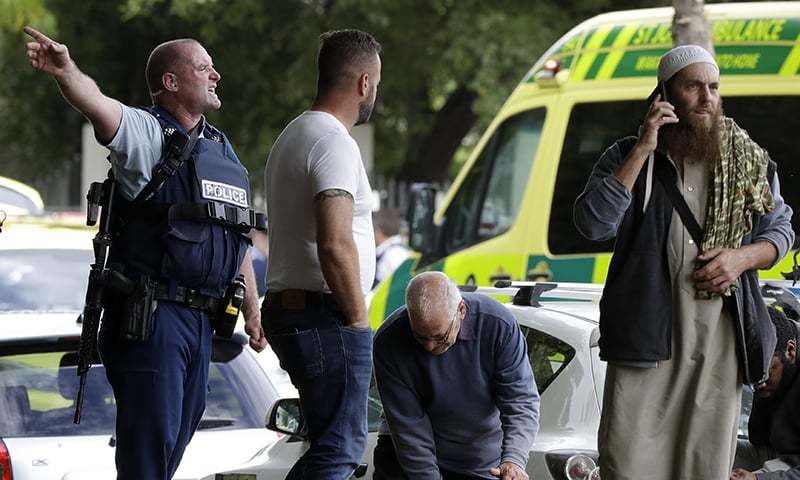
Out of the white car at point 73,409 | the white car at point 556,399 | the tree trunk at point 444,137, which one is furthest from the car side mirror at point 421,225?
the tree trunk at point 444,137

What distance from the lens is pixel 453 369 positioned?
5312 mm

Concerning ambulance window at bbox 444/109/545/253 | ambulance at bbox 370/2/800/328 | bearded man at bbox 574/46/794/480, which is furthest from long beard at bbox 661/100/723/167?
ambulance window at bbox 444/109/545/253

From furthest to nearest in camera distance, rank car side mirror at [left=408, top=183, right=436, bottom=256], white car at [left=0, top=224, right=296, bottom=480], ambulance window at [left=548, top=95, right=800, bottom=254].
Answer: car side mirror at [left=408, top=183, right=436, bottom=256], ambulance window at [left=548, top=95, right=800, bottom=254], white car at [left=0, top=224, right=296, bottom=480]

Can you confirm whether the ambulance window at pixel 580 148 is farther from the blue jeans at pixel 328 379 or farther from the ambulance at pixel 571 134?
the blue jeans at pixel 328 379

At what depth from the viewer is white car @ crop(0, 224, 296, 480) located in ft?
19.6

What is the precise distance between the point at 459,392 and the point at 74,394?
174cm

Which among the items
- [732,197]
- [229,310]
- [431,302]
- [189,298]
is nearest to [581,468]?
[431,302]

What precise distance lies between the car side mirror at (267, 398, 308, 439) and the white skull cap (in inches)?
74.1

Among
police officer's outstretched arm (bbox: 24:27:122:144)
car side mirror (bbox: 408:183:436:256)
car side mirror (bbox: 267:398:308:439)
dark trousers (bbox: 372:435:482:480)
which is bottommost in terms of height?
dark trousers (bbox: 372:435:482:480)

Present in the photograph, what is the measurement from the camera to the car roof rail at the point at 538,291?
6.14m

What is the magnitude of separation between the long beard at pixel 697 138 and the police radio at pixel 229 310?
1464 millimetres

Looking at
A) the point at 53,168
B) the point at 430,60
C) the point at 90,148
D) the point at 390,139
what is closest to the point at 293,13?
the point at 430,60

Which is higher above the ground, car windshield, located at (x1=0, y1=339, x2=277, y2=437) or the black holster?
the black holster

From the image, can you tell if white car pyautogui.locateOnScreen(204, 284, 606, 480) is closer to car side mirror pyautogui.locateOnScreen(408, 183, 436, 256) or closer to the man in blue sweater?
the man in blue sweater
